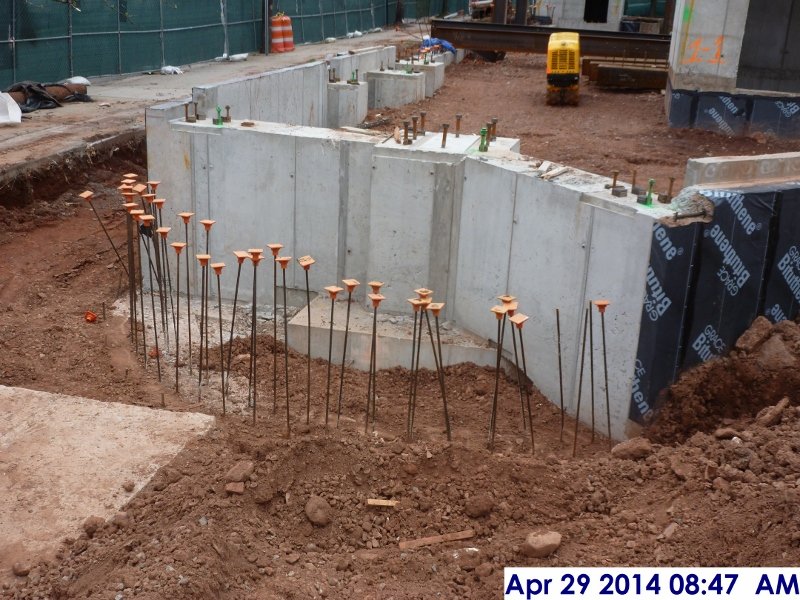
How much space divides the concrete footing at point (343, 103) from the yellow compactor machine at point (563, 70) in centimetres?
606

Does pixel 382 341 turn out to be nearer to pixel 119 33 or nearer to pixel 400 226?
pixel 400 226

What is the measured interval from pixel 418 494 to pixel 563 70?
57.7 feet

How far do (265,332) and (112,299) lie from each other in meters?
2.08

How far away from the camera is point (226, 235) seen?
10359 mm

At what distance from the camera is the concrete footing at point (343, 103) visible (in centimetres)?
1723

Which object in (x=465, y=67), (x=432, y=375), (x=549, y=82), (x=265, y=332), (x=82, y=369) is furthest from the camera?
(x=465, y=67)

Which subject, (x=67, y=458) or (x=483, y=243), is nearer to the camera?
(x=67, y=458)

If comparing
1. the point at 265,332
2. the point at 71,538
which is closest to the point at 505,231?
the point at 265,332

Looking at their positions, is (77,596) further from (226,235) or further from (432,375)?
(226,235)

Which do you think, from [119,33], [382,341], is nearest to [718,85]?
[382,341]

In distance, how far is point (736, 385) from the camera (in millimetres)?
7812

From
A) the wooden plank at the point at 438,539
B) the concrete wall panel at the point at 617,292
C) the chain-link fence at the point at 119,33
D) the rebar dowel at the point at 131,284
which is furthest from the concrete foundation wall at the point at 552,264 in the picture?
the chain-link fence at the point at 119,33

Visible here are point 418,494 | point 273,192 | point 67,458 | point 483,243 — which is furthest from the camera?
point 273,192

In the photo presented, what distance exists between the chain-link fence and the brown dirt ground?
11.6m
